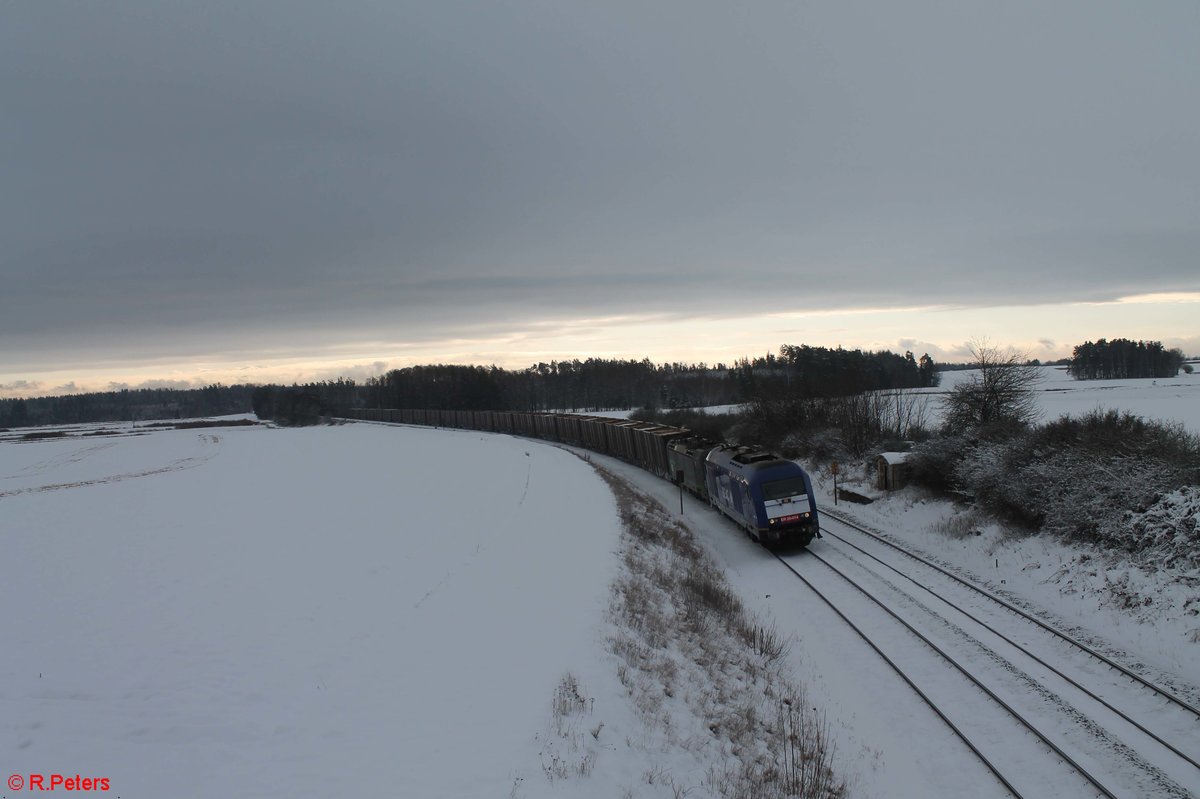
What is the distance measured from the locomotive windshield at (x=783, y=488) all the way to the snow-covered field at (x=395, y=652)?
8.29ft

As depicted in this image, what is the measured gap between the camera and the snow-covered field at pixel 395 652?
8008 mm

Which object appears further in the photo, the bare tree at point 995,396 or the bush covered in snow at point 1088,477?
the bare tree at point 995,396

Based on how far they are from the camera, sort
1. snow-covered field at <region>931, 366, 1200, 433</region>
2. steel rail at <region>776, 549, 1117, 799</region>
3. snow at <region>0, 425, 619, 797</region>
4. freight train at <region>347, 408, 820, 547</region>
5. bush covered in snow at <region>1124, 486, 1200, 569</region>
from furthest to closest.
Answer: snow-covered field at <region>931, 366, 1200, 433</region> < freight train at <region>347, 408, 820, 547</region> < bush covered in snow at <region>1124, 486, 1200, 569</region> < steel rail at <region>776, 549, 1117, 799</region> < snow at <region>0, 425, 619, 797</region>

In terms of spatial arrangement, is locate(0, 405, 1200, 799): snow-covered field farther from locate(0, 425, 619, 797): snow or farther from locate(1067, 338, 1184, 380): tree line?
locate(1067, 338, 1184, 380): tree line

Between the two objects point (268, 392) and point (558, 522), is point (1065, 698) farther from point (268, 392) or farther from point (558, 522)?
point (268, 392)

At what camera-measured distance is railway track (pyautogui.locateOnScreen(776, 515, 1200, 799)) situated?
31.9ft

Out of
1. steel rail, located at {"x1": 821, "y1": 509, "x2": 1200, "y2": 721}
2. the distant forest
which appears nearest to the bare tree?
steel rail, located at {"x1": 821, "y1": 509, "x2": 1200, "y2": 721}

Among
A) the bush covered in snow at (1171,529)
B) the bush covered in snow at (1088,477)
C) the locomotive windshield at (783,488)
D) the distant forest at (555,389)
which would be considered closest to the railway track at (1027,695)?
the bush covered in snow at (1171,529)

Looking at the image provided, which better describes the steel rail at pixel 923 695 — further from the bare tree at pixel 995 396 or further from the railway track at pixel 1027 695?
the bare tree at pixel 995 396

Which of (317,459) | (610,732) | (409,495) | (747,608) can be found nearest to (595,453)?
(317,459)

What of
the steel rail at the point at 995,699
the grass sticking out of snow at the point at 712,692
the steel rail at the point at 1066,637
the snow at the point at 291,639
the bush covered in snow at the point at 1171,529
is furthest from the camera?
the bush covered in snow at the point at 1171,529

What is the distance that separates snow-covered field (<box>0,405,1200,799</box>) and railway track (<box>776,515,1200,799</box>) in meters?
0.54

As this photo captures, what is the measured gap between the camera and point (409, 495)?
1240 inches

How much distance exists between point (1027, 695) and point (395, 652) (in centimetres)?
1172
